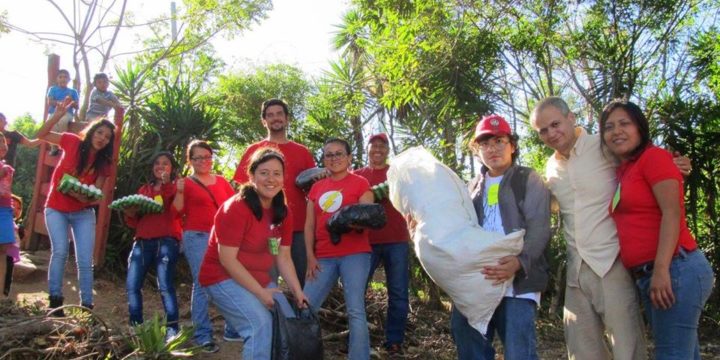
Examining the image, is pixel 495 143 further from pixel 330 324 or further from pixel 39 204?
pixel 39 204

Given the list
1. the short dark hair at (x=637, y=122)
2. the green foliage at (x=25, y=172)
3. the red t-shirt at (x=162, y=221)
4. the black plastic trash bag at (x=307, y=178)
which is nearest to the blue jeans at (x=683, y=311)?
the short dark hair at (x=637, y=122)

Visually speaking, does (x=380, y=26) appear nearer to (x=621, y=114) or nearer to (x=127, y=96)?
(x=127, y=96)

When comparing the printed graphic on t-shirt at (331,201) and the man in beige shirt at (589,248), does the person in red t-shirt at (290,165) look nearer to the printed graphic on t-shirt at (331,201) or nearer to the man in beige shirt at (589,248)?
the printed graphic on t-shirt at (331,201)

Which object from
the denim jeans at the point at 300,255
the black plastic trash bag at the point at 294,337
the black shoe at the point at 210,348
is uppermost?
the denim jeans at the point at 300,255

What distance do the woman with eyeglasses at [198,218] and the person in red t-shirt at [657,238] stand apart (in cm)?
293

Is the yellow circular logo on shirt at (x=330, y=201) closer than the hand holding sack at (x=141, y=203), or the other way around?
the yellow circular logo on shirt at (x=330, y=201)

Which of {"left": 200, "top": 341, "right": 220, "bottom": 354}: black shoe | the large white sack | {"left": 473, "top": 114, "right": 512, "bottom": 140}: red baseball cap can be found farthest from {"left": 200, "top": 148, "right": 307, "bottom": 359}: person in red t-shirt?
{"left": 200, "top": 341, "right": 220, "bottom": 354}: black shoe

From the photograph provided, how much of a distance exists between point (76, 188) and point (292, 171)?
1.61 meters

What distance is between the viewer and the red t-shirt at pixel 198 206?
4668 millimetres

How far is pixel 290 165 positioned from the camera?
4.84m

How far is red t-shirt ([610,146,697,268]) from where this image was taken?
2.82m

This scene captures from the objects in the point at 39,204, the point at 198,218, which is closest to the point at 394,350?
the point at 198,218

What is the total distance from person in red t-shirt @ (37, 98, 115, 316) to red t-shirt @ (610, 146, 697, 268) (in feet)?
12.6

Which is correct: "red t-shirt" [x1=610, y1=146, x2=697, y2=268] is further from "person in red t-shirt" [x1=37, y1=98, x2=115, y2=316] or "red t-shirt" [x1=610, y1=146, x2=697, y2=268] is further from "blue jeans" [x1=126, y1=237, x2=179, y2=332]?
"person in red t-shirt" [x1=37, y1=98, x2=115, y2=316]
